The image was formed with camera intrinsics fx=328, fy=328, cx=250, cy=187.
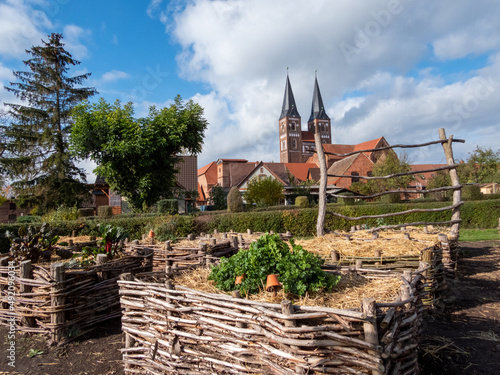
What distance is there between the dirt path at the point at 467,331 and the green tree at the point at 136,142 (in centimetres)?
1946

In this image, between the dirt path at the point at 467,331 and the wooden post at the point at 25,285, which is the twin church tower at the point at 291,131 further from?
the wooden post at the point at 25,285

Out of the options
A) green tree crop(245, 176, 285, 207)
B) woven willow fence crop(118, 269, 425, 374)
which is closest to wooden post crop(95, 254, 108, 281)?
woven willow fence crop(118, 269, 425, 374)

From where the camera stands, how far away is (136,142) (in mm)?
21641

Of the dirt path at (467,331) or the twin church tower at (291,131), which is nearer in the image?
the dirt path at (467,331)

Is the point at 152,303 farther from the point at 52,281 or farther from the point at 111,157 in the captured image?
the point at 111,157

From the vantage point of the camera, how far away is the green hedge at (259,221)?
46.5ft

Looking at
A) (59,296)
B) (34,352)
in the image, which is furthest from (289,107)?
(34,352)

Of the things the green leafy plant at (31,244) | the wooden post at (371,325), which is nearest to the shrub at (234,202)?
the green leafy plant at (31,244)

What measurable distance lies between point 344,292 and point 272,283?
0.72 metres

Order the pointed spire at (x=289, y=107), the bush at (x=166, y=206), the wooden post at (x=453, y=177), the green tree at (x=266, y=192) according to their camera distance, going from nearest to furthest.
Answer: the wooden post at (x=453, y=177) < the bush at (x=166, y=206) < the green tree at (x=266, y=192) < the pointed spire at (x=289, y=107)

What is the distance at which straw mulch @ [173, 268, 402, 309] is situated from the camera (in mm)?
2727

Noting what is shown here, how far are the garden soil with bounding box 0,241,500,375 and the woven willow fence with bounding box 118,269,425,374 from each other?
3.41ft

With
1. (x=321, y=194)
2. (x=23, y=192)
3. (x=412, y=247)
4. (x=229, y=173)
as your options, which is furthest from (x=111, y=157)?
(x=229, y=173)

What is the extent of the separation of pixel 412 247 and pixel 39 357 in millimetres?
5703
